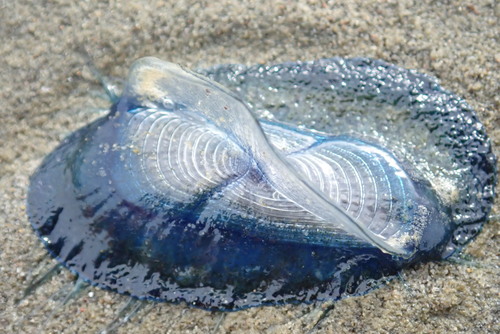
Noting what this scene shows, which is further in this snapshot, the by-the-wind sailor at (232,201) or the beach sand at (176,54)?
the beach sand at (176,54)

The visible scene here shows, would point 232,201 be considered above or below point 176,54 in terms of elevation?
below

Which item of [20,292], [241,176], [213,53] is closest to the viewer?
[241,176]

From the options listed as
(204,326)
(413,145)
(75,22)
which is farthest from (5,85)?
(413,145)

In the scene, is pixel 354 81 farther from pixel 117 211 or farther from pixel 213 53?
pixel 117 211

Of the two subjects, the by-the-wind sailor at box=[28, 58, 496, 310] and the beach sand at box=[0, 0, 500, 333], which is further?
the beach sand at box=[0, 0, 500, 333]
